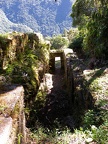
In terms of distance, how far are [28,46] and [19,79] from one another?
113 inches

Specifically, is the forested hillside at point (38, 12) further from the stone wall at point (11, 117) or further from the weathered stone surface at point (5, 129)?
the weathered stone surface at point (5, 129)

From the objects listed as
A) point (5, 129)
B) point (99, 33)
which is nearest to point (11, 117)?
point (5, 129)

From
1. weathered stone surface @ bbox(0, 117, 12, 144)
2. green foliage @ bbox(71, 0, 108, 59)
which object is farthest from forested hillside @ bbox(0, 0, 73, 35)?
weathered stone surface @ bbox(0, 117, 12, 144)

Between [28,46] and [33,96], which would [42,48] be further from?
[33,96]

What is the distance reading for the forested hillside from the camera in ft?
488

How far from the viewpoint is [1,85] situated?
5.52 meters

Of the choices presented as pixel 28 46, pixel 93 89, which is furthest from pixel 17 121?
pixel 28 46

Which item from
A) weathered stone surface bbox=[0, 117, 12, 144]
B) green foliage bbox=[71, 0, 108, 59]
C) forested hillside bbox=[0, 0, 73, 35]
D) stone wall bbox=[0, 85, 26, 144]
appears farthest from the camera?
forested hillside bbox=[0, 0, 73, 35]

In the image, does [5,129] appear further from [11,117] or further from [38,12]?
[38,12]

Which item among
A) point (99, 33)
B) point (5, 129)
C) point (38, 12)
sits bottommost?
point (5, 129)

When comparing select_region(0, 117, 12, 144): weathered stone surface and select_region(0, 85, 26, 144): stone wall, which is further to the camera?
select_region(0, 85, 26, 144): stone wall

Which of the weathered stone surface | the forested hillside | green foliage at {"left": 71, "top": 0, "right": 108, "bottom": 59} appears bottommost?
the weathered stone surface

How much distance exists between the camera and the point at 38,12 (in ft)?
513

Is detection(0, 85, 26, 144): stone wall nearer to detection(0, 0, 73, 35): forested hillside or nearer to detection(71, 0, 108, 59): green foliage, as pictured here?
detection(71, 0, 108, 59): green foliage
